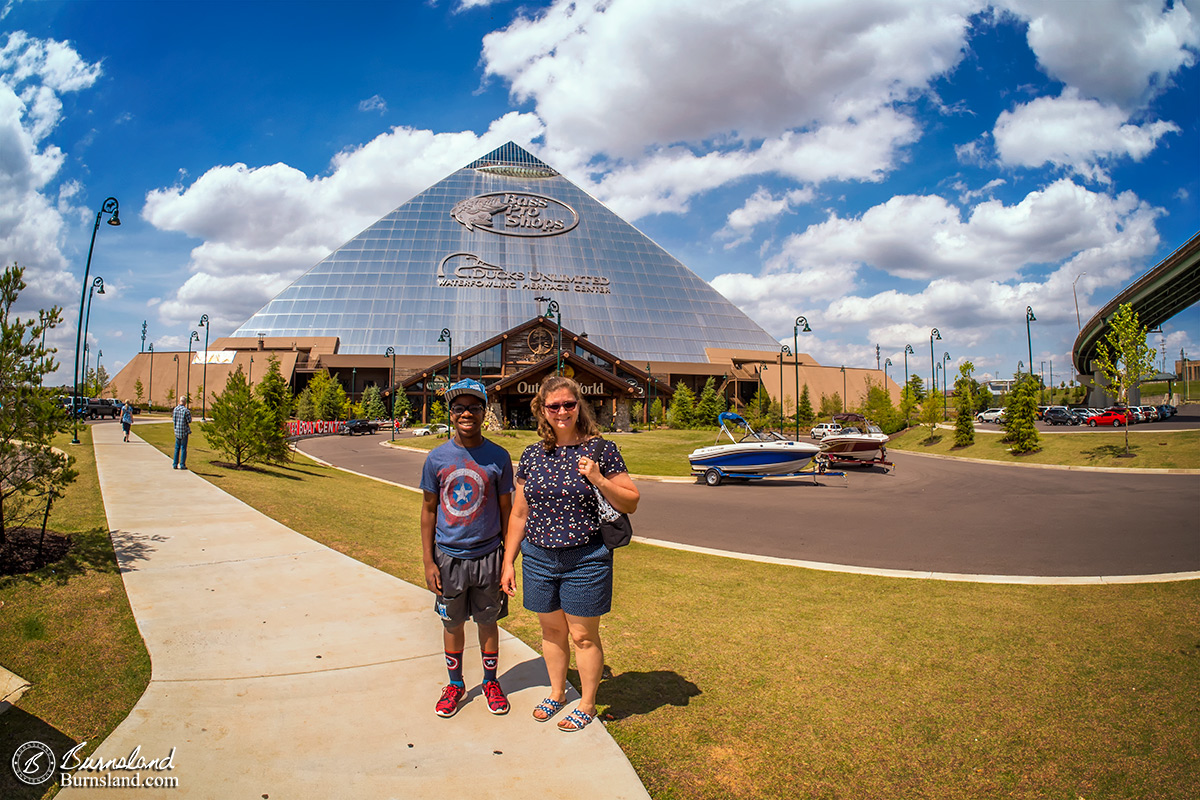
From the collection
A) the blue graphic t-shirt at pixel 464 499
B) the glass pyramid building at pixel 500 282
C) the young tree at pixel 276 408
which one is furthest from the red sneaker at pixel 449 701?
the glass pyramid building at pixel 500 282

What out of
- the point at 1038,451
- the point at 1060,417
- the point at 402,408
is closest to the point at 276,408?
the point at 1038,451

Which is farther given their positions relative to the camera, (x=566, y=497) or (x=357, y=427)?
(x=357, y=427)

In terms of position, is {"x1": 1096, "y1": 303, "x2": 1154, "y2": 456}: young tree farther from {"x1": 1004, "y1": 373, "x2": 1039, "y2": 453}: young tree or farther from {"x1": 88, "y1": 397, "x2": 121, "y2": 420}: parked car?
{"x1": 88, "y1": 397, "x2": 121, "y2": 420}: parked car

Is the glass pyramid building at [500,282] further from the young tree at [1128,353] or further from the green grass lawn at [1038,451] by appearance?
the young tree at [1128,353]

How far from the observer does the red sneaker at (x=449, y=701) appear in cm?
378

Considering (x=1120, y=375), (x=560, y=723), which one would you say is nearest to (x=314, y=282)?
(x=1120, y=375)

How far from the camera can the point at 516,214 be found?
8456 centimetres

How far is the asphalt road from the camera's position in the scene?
30.5ft

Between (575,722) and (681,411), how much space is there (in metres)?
48.1

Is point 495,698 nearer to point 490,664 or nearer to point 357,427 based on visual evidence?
point 490,664

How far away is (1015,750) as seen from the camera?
358cm

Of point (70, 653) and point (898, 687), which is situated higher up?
point (70, 653)

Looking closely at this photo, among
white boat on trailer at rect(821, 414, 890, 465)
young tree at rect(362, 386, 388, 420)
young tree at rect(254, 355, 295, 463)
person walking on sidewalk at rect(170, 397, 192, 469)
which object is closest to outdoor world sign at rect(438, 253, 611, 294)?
young tree at rect(362, 386, 388, 420)

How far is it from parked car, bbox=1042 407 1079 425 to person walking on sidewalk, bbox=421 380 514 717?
56780 mm
